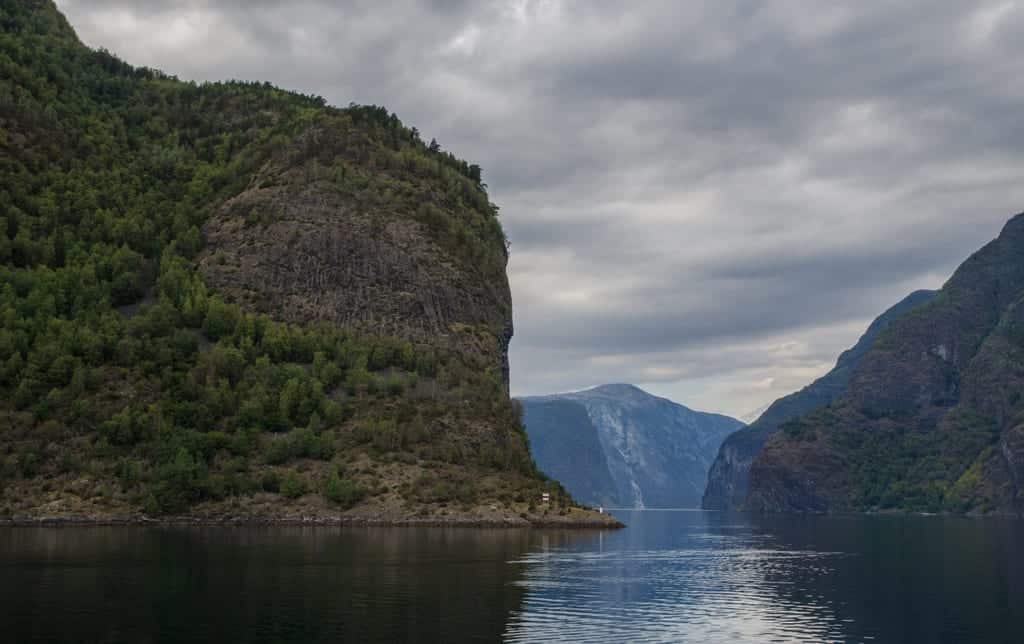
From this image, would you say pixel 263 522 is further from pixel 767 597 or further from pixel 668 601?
pixel 767 597

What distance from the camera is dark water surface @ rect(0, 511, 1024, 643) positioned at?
178ft

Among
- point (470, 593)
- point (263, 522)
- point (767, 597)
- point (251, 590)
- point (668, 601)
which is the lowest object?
point (767, 597)

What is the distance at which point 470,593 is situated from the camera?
230 ft

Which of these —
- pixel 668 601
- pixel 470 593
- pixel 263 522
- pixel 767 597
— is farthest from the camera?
pixel 263 522

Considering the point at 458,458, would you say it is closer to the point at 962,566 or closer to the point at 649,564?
the point at 649,564

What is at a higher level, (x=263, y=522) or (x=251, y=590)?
(x=263, y=522)

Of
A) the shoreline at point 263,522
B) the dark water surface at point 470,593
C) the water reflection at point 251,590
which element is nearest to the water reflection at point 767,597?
the dark water surface at point 470,593

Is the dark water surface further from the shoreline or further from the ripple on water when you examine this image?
the shoreline

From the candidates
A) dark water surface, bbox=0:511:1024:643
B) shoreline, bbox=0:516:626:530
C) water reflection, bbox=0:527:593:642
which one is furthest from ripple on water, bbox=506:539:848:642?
shoreline, bbox=0:516:626:530

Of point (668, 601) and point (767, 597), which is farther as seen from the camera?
point (767, 597)

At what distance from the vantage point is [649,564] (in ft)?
354

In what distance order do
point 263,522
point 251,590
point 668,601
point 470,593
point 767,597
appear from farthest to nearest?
point 263,522 < point 767,597 < point 668,601 < point 470,593 < point 251,590

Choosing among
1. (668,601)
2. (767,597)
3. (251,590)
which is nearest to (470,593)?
(668,601)

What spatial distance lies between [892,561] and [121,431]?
12300 centimetres
